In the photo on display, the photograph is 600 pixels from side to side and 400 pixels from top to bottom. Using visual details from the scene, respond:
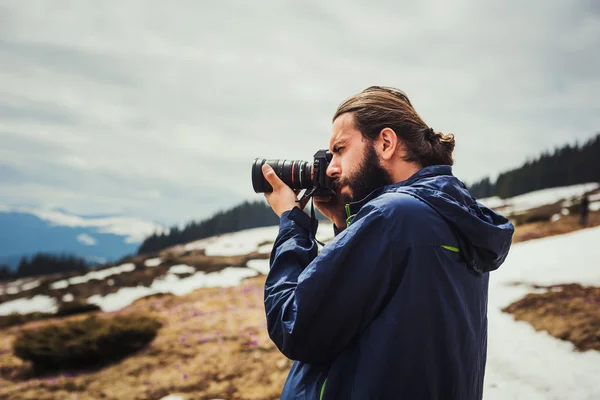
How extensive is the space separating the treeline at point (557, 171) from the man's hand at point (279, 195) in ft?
258

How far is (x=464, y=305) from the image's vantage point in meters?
1.25

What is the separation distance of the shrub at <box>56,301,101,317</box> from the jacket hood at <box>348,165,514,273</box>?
19030mm

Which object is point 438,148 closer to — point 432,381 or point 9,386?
point 432,381

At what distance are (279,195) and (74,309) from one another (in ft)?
61.1

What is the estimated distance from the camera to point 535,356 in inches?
235

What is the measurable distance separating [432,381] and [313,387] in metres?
0.42

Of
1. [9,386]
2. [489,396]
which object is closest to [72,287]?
[9,386]

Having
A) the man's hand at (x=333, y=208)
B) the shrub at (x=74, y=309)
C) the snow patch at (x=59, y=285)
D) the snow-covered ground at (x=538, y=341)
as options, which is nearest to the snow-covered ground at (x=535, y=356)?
the snow-covered ground at (x=538, y=341)

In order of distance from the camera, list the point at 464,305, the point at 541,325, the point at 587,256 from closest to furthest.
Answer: the point at 464,305, the point at 541,325, the point at 587,256

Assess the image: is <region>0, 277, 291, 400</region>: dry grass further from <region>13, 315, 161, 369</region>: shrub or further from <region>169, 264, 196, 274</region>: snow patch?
<region>169, 264, 196, 274</region>: snow patch

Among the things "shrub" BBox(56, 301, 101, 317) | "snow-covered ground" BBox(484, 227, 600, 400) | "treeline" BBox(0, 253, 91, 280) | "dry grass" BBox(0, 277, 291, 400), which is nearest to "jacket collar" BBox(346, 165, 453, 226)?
"snow-covered ground" BBox(484, 227, 600, 400)

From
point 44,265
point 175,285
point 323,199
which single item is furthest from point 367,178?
point 44,265

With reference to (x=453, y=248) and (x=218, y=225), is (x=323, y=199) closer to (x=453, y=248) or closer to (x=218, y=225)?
(x=453, y=248)

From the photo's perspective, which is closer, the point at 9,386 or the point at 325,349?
the point at 325,349
